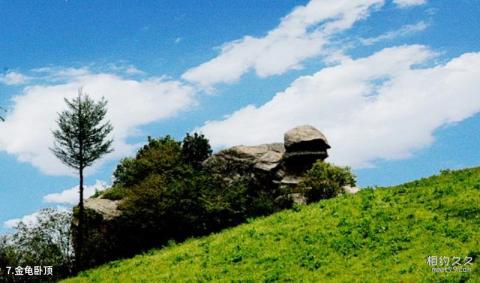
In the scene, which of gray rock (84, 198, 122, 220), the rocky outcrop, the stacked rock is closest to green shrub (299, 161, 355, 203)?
the rocky outcrop

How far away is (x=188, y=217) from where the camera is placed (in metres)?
46.1

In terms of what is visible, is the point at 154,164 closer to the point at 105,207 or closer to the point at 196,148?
the point at 105,207

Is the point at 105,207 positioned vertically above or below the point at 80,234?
above

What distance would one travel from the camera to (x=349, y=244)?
29.2 metres

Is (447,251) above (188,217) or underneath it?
underneath

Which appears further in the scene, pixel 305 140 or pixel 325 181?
pixel 305 140

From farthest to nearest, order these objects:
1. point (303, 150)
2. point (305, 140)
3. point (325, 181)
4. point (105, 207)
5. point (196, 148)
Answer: point (196, 148) → point (303, 150) → point (305, 140) → point (105, 207) → point (325, 181)

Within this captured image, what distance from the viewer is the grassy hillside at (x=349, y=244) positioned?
25781 mm

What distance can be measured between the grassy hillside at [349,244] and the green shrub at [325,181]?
6586 millimetres

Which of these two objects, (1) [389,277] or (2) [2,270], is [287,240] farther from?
(2) [2,270]

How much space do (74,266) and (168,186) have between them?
10097 millimetres

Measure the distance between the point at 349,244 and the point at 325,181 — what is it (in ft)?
57.1

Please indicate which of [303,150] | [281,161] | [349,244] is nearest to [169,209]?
[281,161]

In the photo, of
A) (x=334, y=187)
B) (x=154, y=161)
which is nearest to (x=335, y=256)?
(x=334, y=187)
